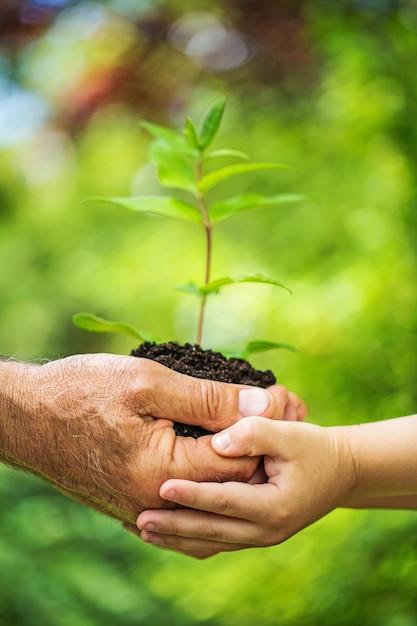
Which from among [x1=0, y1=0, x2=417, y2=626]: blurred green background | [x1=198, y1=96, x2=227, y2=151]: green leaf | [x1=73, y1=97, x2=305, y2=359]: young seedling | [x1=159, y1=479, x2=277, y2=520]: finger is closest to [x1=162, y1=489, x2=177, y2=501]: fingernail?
[x1=159, y1=479, x2=277, y2=520]: finger

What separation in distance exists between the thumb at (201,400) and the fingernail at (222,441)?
30 millimetres

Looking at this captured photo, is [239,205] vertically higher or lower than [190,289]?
higher

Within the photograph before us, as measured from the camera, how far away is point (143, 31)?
3.45m

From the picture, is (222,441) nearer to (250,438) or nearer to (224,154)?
(250,438)

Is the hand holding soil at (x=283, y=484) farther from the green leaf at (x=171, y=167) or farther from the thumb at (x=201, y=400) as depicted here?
the green leaf at (x=171, y=167)

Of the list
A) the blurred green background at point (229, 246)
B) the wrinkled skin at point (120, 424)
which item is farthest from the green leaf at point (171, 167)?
the blurred green background at point (229, 246)

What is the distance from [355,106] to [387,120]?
0.33 feet

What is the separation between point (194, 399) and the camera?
35.4 inches

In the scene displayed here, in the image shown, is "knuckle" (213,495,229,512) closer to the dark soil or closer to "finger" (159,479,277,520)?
"finger" (159,479,277,520)

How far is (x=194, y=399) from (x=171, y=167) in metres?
0.36

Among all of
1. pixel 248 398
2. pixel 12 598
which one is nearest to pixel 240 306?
pixel 12 598

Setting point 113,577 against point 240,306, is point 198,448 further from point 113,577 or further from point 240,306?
point 113,577

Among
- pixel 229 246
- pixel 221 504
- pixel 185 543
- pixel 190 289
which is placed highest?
pixel 190 289

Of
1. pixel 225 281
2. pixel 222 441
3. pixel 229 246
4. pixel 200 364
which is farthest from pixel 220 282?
pixel 229 246
